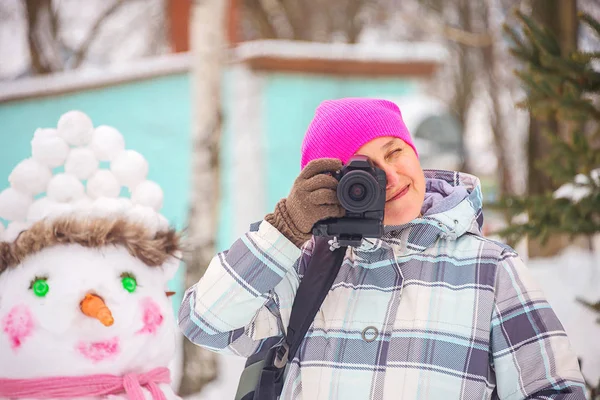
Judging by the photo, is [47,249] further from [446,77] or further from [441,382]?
[446,77]

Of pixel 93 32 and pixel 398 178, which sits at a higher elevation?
pixel 93 32

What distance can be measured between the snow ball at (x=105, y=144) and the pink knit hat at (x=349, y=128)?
3.33 ft

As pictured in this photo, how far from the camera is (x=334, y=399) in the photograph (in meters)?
1.69

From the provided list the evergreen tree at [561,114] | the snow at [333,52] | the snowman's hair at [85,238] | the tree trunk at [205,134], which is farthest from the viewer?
the snow at [333,52]

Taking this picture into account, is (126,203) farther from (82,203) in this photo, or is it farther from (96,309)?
(96,309)

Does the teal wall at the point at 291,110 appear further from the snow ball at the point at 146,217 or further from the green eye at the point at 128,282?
the green eye at the point at 128,282

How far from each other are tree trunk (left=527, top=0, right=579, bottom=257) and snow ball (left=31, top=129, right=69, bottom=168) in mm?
2977

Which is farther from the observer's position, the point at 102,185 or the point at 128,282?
the point at 102,185

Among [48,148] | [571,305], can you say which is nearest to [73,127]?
[48,148]

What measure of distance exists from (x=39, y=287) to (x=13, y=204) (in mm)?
388

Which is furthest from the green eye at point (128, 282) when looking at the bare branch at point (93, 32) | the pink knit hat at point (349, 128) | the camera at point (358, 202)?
the bare branch at point (93, 32)

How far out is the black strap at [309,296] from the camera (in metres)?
1.77

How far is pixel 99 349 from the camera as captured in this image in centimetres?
224

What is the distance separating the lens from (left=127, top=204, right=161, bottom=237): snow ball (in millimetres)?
2475
